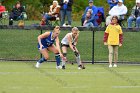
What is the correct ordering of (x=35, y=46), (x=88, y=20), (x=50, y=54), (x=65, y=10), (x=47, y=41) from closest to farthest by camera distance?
(x=47, y=41)
(x=50, y=54)
(x=35, y=46)
(x=88, y=20)
(x=65, y=10)

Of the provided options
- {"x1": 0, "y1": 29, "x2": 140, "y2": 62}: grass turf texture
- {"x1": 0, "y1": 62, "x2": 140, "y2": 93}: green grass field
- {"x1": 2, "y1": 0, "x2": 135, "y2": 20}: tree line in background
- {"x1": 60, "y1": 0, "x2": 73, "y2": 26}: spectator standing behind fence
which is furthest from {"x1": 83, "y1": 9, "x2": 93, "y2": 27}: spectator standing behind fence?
{"x1": 2, "y1": 0, "x2": 135, "y2": 20}: tree line in background

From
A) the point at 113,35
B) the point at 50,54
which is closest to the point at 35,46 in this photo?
the point at 50,54

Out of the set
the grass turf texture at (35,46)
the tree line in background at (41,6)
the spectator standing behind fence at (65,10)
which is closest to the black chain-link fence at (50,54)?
the grass turf texture at (35,46)

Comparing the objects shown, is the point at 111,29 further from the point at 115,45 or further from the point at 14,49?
the point at 14,49

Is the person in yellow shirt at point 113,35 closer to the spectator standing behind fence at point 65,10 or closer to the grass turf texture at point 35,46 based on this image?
the grass turf texture at point 35,46

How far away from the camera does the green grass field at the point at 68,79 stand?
15180mm

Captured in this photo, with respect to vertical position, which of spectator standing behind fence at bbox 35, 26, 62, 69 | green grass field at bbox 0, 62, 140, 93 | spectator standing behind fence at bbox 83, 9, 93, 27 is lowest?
green grass field at bbox 0, 62, 140, 93

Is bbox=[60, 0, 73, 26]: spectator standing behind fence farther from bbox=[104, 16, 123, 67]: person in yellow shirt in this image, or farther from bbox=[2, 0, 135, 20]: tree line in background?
bbox=[2, 0, 135, 20]: tree line in background

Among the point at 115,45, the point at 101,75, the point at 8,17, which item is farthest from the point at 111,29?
the point at 8,17

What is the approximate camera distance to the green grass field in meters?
15.2

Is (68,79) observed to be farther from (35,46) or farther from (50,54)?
(35,46)

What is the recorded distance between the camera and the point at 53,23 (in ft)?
97.5

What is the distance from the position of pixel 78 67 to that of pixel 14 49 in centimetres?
503

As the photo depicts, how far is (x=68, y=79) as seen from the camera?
17.5 meters
